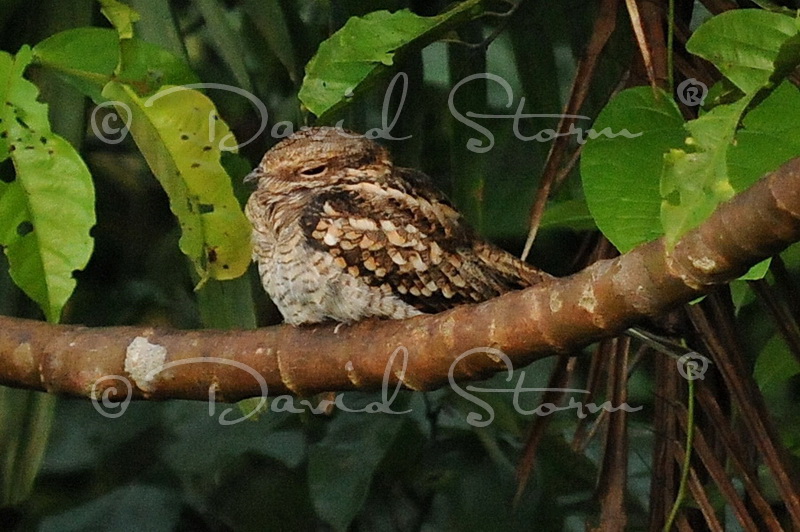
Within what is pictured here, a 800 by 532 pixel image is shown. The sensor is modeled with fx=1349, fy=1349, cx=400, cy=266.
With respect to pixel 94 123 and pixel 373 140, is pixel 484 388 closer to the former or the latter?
pixel 373 140

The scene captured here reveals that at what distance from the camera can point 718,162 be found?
1.20 meters

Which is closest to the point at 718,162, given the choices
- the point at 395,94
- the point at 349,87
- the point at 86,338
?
the point at 349,87

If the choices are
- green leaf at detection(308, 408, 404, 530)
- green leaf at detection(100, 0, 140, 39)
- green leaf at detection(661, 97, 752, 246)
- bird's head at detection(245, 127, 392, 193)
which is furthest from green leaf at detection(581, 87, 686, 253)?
green leaf at detection(308, 408, 404, 530)

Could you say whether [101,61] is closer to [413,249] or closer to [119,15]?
[119,15]

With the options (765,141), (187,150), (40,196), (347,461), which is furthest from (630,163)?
(347,461)

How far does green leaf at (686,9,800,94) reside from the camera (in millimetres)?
1426

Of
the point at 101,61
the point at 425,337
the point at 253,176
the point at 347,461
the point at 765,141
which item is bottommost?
the point at 347,461

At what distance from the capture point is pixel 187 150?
1809 millimetres

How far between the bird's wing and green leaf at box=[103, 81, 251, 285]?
0.38 metres

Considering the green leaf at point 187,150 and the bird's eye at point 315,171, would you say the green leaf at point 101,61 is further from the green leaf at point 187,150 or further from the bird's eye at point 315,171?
the bird's eye at point 315,171

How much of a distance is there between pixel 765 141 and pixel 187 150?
0.76 m

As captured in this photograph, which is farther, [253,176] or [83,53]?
[253,176]

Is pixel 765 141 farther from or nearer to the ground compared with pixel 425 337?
farther from the ground

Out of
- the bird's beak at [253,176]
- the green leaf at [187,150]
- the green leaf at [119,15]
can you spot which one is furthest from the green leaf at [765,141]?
the bird's beak at [253,176]
